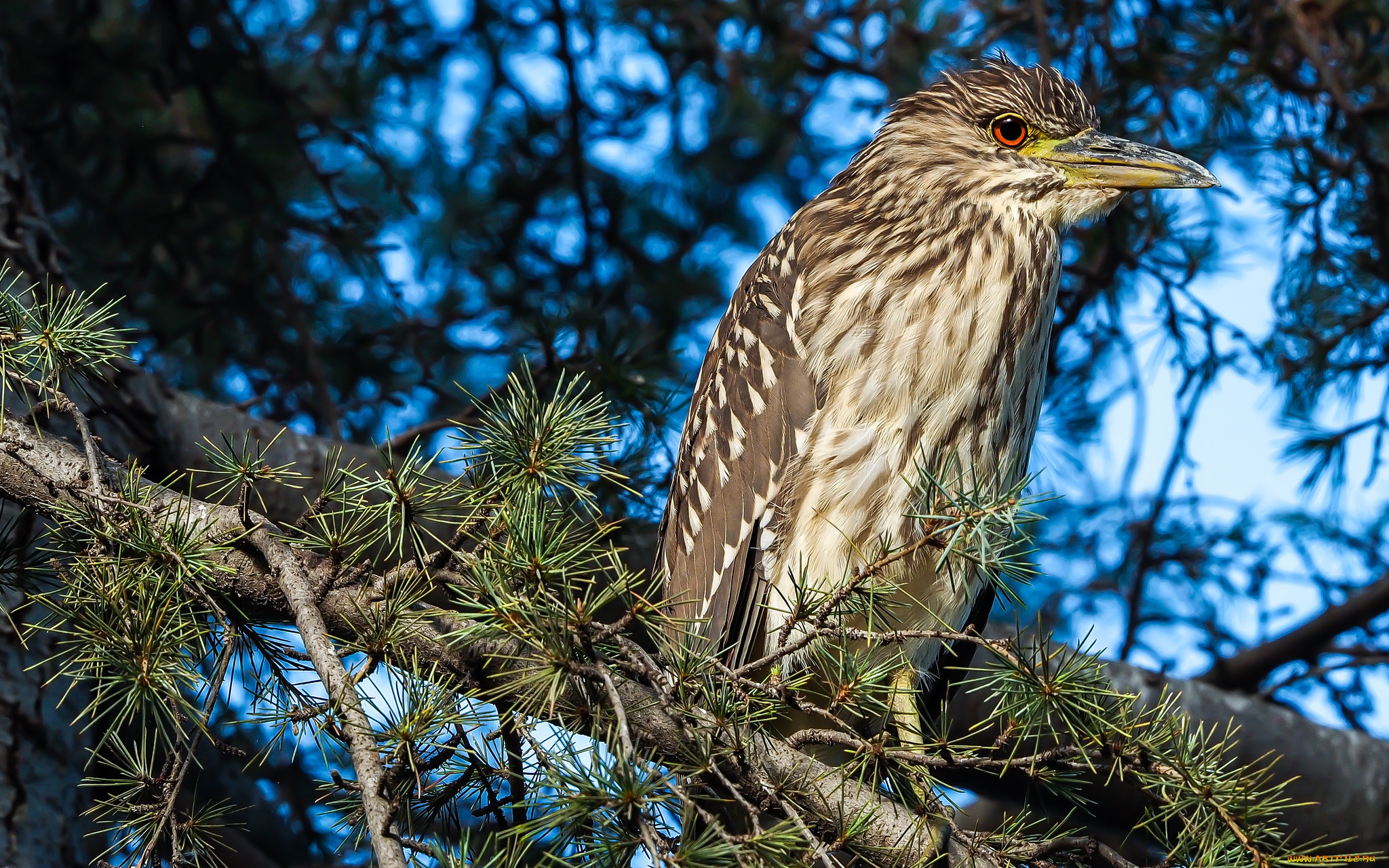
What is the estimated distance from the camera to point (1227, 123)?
388cm

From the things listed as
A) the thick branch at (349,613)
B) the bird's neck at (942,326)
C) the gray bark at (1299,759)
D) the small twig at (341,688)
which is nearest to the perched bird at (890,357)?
the bird's neck at (942,326)

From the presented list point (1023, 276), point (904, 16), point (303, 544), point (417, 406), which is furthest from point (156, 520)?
point (904, 16)

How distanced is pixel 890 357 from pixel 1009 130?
0.85 meters

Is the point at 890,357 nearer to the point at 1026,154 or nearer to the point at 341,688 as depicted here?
the point at 1026,154

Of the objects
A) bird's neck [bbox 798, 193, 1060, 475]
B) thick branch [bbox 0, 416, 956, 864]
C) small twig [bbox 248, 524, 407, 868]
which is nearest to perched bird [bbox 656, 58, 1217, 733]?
bird's neck [bbox 798, 193, 1060, 475]

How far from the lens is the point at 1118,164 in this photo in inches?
113

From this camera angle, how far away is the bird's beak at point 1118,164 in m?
2.80

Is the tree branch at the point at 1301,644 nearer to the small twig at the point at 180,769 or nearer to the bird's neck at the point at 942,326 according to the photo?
the bird's neck at the point at 942,326

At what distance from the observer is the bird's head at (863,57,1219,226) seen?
2881mm

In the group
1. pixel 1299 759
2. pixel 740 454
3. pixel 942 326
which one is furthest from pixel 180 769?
pixel 1299 759

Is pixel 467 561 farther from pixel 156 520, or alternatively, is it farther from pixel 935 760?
pixel 935 760

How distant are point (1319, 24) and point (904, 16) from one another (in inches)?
64.7

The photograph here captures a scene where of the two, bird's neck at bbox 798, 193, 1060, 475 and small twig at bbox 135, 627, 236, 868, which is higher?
bird's neck at bbox 798, 193, 1060, 475

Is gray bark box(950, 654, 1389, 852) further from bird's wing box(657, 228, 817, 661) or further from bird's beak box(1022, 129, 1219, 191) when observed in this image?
bird's beak box(1022, 129, 1219, 191)
